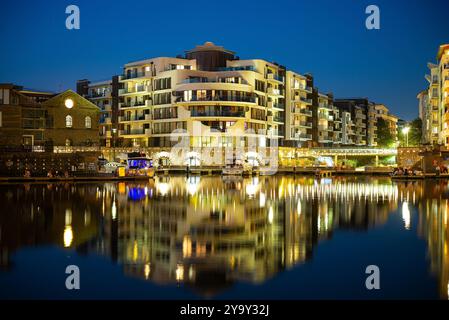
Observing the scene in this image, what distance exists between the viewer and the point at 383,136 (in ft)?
520

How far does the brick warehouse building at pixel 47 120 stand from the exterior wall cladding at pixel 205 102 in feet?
56.0

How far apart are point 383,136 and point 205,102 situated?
289 feet

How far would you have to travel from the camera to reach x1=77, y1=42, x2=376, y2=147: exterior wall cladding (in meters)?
87.7

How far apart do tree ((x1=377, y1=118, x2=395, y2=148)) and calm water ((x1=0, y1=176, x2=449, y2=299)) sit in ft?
414

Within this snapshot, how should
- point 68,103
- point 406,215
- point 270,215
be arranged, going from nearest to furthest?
point 270,215
point 406,215
point 68,103

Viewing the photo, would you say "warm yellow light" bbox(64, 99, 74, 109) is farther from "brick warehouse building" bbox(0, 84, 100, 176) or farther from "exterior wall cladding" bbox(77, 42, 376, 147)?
"exterior wall cladding" bbox(77, 42, 376, 147)

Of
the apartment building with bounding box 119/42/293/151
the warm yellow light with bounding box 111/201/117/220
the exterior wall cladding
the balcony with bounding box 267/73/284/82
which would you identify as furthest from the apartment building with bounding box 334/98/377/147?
the warm yellow light with bounding box 111/201/117/220

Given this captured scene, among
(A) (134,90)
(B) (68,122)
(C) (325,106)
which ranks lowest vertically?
(B) (68,122)

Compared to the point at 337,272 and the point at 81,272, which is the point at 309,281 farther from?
the point at 81,272

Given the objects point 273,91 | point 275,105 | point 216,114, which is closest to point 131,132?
point 216,114

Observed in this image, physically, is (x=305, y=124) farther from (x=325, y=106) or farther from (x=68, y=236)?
(x=68, y=236)
